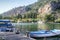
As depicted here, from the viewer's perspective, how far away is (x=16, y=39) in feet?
108

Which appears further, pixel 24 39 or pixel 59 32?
pixel 59 32

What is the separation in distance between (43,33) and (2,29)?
11.4 metres

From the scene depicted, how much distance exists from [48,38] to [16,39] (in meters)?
16.8

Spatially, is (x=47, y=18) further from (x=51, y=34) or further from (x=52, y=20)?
(x=51, y=34)

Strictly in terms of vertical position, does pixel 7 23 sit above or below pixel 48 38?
above

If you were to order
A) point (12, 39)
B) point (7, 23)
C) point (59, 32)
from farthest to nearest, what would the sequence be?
point (7, 23)
point (59, 32)
point (12, 39)

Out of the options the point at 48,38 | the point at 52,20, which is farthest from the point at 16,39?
the point at 52,20

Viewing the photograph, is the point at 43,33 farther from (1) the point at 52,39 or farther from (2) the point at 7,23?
(2) the point at 7,23

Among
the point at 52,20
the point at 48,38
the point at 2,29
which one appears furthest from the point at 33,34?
the point at 52,20

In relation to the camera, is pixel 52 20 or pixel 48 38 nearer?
pixel 48 38

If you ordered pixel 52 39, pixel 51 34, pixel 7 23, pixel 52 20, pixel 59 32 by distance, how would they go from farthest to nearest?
pixel 52 20
pixel 7 23
pixel 59 32
pixel 51 34
pixel 52 39

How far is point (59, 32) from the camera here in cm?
5338

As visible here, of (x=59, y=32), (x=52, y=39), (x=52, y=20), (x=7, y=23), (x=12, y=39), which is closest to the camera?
(x=12, y=39)

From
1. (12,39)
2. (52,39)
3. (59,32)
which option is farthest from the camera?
(59,32)
